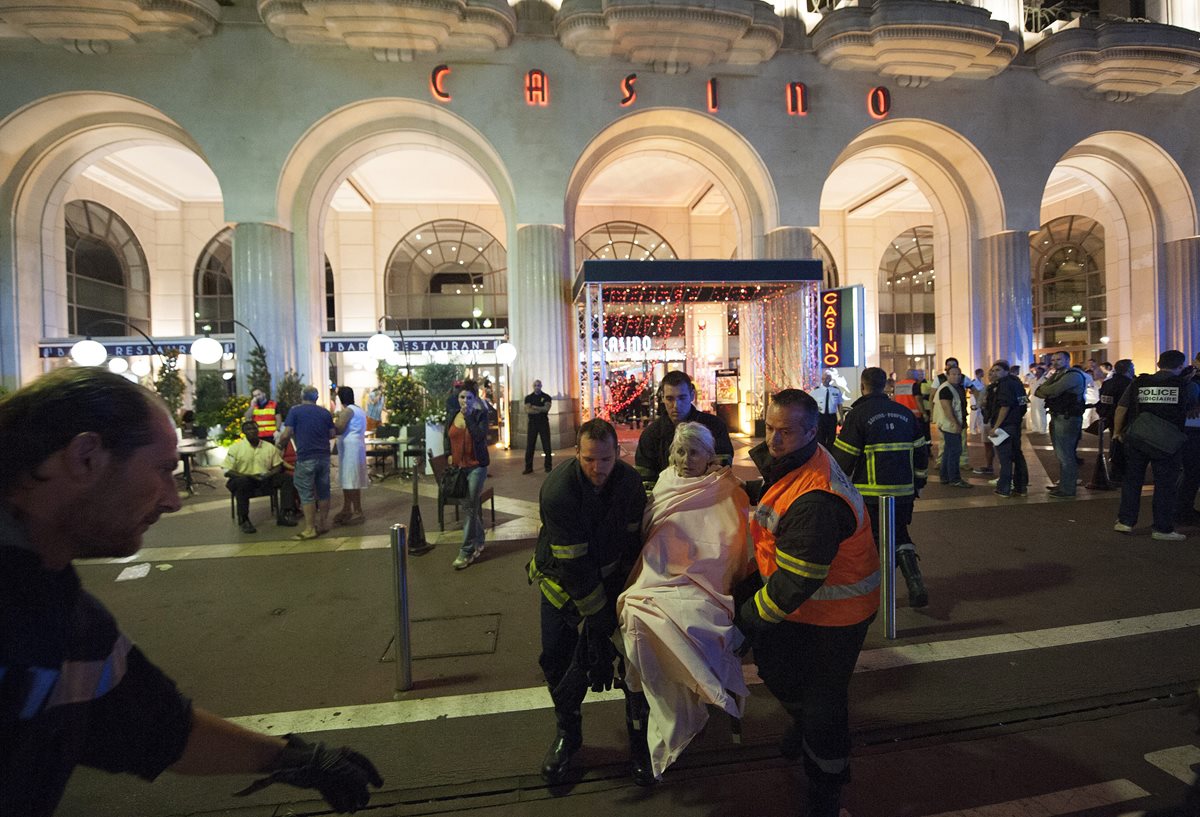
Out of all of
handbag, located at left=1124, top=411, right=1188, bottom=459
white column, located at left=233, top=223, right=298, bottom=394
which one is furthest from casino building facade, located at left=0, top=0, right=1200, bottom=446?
handbag, located at left=1124, top=411, right=1188, bottom=459

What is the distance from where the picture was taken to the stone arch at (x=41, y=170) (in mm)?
14406

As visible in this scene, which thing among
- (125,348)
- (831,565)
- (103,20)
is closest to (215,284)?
(125,348)

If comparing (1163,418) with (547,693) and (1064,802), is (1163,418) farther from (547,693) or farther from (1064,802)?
(547,693)

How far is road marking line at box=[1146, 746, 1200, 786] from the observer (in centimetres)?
283

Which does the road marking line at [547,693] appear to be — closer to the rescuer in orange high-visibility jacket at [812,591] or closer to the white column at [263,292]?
the rescuer in orange high-visibility jacket at [812,591]

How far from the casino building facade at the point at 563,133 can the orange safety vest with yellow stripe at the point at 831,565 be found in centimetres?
1277

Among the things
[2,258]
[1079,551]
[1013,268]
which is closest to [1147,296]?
[1013,268]

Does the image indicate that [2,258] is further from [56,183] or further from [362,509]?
[362,509]

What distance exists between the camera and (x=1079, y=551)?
6.20 m

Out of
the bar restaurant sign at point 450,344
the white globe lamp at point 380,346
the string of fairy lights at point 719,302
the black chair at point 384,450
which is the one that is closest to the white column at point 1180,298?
the string of fairy lights at point 719,302

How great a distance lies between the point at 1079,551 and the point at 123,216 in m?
27.9

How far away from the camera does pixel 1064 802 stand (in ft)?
8.85

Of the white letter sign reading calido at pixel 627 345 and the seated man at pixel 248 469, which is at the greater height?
the white letter sign reading calido at pixel 627 345

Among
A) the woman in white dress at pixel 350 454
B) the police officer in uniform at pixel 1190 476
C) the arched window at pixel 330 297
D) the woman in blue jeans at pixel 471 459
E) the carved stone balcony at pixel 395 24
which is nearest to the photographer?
the woman in blue jeans at pixel 471 459
